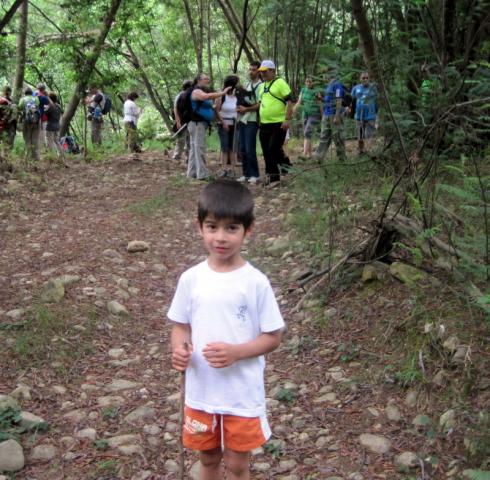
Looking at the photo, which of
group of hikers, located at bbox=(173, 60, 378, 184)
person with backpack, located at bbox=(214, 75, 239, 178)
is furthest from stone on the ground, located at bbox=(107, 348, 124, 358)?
person with backpack, located at bbox=(214, 75, 239, 178)

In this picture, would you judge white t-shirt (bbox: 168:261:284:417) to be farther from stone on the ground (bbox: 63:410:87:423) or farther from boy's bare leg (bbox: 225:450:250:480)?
stone on the ground (bbox: 63:410:87:423)

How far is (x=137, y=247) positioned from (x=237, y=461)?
428 cm

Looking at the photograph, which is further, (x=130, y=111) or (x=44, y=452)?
(x=130, y=111)

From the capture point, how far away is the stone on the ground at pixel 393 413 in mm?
3082

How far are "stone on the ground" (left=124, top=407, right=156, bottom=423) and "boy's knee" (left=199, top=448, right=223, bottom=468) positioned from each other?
3.40ft

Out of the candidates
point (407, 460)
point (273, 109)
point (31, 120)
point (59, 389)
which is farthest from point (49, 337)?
point (31, 120)

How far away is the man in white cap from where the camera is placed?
845 centimetres

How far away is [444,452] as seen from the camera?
8.96 feet

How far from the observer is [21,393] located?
3.40 metres

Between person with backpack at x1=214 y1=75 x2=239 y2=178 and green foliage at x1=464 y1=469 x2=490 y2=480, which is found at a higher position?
person with backpack at x1=214 y1=75 x2=239 y2=178

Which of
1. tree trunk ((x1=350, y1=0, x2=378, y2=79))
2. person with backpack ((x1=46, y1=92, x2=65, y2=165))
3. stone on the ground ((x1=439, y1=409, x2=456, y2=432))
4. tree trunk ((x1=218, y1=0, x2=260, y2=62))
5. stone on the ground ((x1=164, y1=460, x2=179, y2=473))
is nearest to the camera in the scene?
stone on the ground ((x1=439, y1=409, x2=456, y2=432))

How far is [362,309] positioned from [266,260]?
1.85m

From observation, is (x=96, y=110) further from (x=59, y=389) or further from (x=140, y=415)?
(x=140, y=415)

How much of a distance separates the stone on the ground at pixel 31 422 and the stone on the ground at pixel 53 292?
1569 mm
